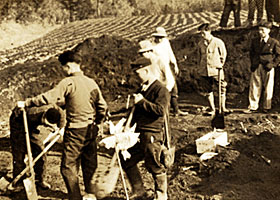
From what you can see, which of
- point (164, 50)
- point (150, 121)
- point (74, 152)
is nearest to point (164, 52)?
point (164, 50)

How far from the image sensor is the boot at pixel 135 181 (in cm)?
547

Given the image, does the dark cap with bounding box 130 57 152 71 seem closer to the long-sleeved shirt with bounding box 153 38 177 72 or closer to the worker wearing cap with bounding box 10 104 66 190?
the worker wearing cap with bounding box 10 104 66 190

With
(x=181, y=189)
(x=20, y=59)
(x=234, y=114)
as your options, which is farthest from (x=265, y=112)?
(x=20, y=59)

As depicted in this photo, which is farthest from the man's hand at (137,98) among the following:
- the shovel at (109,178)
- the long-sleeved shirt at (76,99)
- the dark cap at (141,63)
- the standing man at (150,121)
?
the long-sleeved shirt at (76,99)

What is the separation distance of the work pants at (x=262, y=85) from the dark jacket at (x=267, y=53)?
7.0 inches

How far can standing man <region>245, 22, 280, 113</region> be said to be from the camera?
29.7 ft

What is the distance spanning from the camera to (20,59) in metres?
14.1

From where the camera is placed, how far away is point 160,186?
17.3 feet

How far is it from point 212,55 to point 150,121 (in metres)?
4.26

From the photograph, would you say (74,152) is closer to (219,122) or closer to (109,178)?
(109,178)

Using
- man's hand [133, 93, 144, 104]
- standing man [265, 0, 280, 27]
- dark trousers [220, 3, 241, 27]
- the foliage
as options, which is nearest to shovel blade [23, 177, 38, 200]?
man's hand [133, 93, 144, 104]

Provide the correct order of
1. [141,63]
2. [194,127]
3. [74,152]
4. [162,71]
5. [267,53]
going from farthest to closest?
1. [267,53]
2. [194,127]
3. [162,71]
4. [74,152]
5. [141,63]

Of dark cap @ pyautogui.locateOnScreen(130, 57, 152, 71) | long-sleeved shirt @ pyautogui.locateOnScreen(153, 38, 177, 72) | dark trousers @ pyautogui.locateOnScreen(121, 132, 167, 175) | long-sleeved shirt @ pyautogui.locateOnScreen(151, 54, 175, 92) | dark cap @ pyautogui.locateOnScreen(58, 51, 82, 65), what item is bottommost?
dark trousers @ pyautogui.locateOnScreen(121, 132, 167, 175)

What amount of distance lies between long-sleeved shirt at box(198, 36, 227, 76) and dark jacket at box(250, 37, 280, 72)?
760 millimetres
